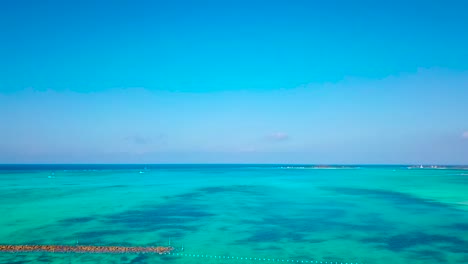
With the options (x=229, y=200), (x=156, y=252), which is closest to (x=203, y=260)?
(x=156, y=252)

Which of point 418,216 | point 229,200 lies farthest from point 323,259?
point 229,200

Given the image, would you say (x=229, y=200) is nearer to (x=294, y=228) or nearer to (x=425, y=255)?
(x=294, y=228)

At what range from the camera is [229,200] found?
130 feet

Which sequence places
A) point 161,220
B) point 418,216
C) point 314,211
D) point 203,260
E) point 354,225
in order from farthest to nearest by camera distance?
point 314,211
point 418,216
point 161,220
point 354,225
point 203,260

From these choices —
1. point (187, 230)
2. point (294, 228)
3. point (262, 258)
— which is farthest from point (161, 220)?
point (262, 258)

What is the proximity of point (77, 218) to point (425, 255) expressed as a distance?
837 inches

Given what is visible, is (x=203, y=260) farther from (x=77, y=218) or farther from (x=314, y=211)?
(x=314, y=211)

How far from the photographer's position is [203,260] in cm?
1684

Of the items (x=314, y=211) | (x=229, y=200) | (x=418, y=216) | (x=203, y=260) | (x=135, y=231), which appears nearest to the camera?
(x=203, y=260)

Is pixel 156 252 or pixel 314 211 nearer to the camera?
pixel 156 252

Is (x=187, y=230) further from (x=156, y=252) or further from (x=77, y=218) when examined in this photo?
(x=77, y=218)

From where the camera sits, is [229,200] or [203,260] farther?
[229,200]

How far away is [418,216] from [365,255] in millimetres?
13356

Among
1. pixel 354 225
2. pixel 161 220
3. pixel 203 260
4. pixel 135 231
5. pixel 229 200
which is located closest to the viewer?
pixel 203 260
